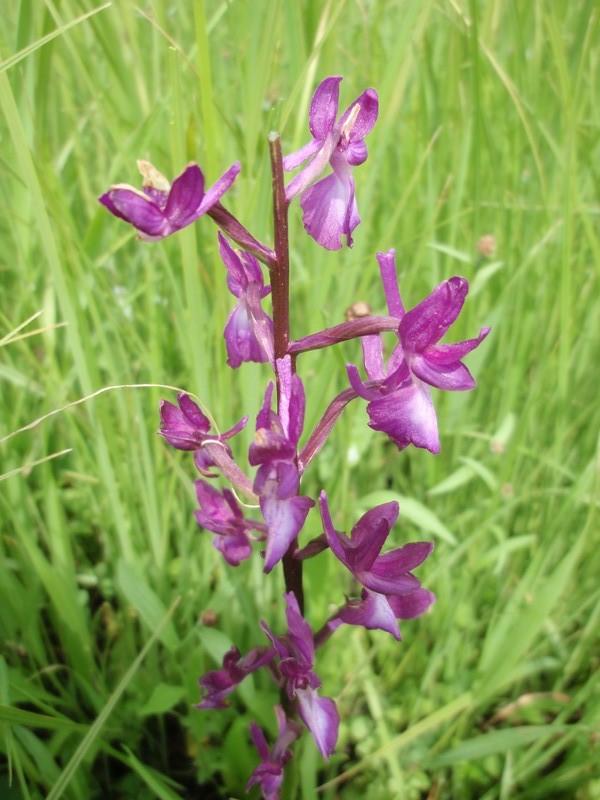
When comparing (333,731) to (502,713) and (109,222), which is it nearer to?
(502,713)

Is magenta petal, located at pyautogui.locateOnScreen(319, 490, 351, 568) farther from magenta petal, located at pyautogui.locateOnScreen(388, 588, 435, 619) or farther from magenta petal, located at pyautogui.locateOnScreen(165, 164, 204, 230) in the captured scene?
magenta petal, located at pyautogui.locateOnScreen(165, 164, 204, 230)

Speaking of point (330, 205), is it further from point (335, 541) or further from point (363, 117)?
point (335, 541)

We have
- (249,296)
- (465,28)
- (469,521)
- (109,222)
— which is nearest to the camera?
(249,296)

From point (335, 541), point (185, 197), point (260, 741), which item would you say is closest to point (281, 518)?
point (335, 541)

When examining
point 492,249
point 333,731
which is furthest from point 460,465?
point 333,731

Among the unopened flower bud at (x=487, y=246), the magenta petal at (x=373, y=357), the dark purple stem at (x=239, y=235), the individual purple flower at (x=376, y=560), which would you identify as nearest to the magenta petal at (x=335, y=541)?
the individual purple flower at (x=376, y=560)

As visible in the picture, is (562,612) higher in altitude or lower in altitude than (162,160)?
lower
